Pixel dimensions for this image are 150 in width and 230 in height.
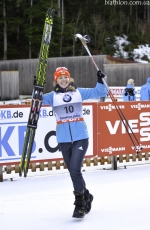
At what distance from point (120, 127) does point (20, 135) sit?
199 centimetres

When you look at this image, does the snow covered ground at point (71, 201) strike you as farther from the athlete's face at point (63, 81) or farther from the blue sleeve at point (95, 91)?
the athlete's face at point (63, 81)

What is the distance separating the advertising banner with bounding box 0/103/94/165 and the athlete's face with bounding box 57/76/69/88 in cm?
233

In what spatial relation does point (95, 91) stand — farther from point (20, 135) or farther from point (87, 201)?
point (20, 135)

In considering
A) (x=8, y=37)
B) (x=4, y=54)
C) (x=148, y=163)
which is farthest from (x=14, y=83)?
(x=148, y=163)

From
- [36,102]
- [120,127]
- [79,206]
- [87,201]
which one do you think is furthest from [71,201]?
[120,127]

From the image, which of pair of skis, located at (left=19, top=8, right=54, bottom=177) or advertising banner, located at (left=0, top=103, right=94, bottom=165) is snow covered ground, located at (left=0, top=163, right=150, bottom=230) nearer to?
advertising banner, located at (left=0, top=103, right=94, bottom=165)

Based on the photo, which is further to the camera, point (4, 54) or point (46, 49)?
point (4, 54)

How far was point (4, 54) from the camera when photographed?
2002 inches

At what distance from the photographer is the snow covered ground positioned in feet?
16.3

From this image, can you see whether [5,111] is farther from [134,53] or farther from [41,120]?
[134,53]

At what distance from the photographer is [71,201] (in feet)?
19.8

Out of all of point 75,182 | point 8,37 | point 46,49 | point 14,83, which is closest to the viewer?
point 75,182

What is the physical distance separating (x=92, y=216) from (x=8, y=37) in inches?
2048

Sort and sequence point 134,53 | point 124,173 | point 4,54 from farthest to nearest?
point 134,53 → point 4,54 → point 124,173
